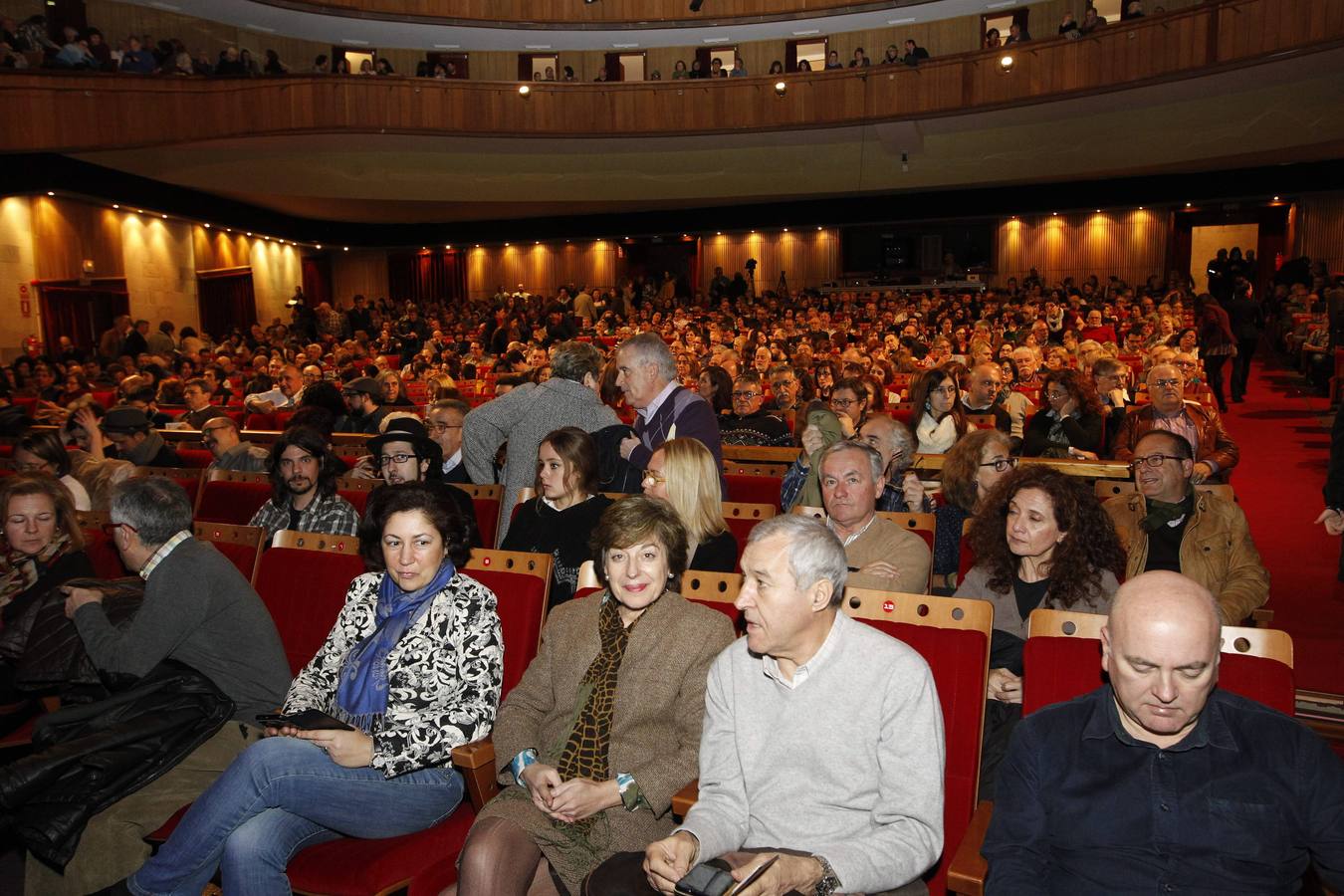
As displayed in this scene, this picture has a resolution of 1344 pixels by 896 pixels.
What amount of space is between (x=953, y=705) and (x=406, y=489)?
56.6 inches

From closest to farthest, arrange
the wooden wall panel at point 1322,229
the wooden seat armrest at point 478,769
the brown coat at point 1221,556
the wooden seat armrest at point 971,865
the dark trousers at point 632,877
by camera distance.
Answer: the wooden seat armrest at point 971,865 < the dark trousers at point 632,877 < the wooden seat armrest at point 478,769 < the brown coat at point 1221,556 < the wooden wall panel at point 1322,229

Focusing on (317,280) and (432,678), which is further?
(317,280)

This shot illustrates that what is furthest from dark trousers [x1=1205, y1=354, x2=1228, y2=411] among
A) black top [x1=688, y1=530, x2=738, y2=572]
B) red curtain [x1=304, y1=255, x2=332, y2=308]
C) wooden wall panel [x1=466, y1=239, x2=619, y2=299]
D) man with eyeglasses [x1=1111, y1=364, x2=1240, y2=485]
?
red curtain [x1=304, y1=255, x2=332, y2=308]

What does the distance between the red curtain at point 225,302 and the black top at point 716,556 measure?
Answer: 16.8 metres

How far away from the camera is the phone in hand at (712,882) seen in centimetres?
174

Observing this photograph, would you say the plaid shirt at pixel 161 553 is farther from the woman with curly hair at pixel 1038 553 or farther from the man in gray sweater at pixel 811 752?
the woman with curly hair at pixel 1038 553

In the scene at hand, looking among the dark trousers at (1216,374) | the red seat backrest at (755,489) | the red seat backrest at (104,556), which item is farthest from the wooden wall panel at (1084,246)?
the red seat backrest at (104,556)

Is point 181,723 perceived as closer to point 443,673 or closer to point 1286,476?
point 443,673

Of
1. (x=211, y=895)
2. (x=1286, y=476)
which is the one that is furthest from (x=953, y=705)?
(x=1286, y=476)

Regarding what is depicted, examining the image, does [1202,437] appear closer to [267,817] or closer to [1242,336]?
[267,817]

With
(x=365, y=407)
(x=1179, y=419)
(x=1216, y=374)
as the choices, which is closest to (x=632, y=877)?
(x=1179, y=419)

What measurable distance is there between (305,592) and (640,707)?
139 centimetres

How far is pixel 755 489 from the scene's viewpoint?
466 cm

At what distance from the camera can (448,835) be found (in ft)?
7.89
